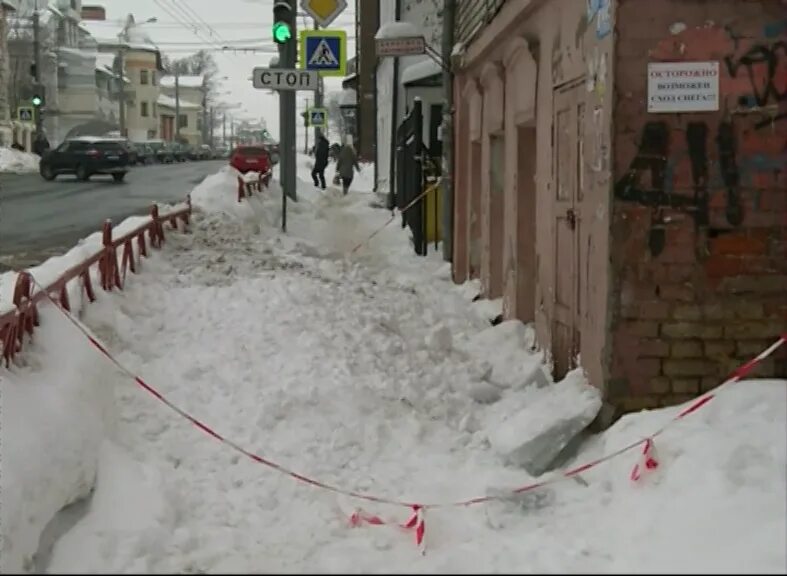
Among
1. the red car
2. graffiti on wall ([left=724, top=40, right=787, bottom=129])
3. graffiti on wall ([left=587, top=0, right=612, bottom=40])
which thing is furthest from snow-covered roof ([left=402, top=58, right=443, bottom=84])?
the red car

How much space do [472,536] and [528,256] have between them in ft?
16.2

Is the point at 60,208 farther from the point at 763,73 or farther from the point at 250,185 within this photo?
the point at 763,73

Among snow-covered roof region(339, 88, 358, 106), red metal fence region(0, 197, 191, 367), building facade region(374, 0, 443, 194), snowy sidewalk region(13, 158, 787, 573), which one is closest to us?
snowy sidewalk region(13, 158, 787, 573)

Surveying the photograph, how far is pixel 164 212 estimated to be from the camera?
12945mm

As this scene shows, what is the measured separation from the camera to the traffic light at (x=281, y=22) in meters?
15.7

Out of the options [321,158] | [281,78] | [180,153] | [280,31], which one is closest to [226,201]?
[280,31]

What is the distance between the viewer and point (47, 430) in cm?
512

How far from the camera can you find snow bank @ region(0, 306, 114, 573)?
4430 mm

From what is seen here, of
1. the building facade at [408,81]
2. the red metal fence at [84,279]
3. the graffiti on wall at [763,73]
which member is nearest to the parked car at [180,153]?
the building facade at [408,81]

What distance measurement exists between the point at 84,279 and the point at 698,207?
4.52 meters

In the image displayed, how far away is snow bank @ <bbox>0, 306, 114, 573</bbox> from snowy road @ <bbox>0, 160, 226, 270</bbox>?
5852mm

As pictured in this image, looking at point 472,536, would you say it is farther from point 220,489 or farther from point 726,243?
point 726,243

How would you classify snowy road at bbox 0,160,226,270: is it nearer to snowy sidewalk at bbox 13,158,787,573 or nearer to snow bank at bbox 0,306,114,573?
snowy sidewalk at bbox 13,158,787,573

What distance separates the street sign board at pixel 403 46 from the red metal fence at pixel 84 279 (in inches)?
133
